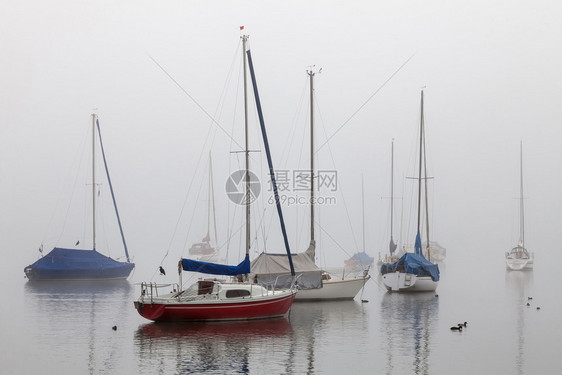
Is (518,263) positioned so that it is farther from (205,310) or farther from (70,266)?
(205,310)

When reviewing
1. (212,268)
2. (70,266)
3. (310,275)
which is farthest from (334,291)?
(70,266)

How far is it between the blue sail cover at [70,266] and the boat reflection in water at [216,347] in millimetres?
33386

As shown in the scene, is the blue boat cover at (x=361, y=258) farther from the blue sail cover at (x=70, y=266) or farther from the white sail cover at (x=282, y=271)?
the white sail cover at (x=282, y=271)

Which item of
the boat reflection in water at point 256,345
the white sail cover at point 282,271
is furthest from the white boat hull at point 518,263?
the boat reflection in water at point 256,345

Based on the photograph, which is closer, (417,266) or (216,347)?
(216,347)

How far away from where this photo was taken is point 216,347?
30.7 meters

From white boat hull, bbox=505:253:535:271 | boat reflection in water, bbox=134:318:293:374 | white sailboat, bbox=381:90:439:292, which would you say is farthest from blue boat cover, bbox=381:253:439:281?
white boat hull, bbox=505:253:535:271

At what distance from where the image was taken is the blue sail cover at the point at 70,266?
68375 millimetres

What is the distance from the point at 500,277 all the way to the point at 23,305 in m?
51.9

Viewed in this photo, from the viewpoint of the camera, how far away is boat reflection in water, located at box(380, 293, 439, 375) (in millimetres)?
28078

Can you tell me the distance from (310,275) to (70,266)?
1204 inches

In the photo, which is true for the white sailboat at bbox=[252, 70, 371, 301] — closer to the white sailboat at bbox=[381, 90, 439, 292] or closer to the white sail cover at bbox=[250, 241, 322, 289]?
the white sail cover at bbox=[250, 241, 322, 289]

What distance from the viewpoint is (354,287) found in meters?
49.4

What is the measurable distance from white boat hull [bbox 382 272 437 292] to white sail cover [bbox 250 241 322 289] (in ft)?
38.4
